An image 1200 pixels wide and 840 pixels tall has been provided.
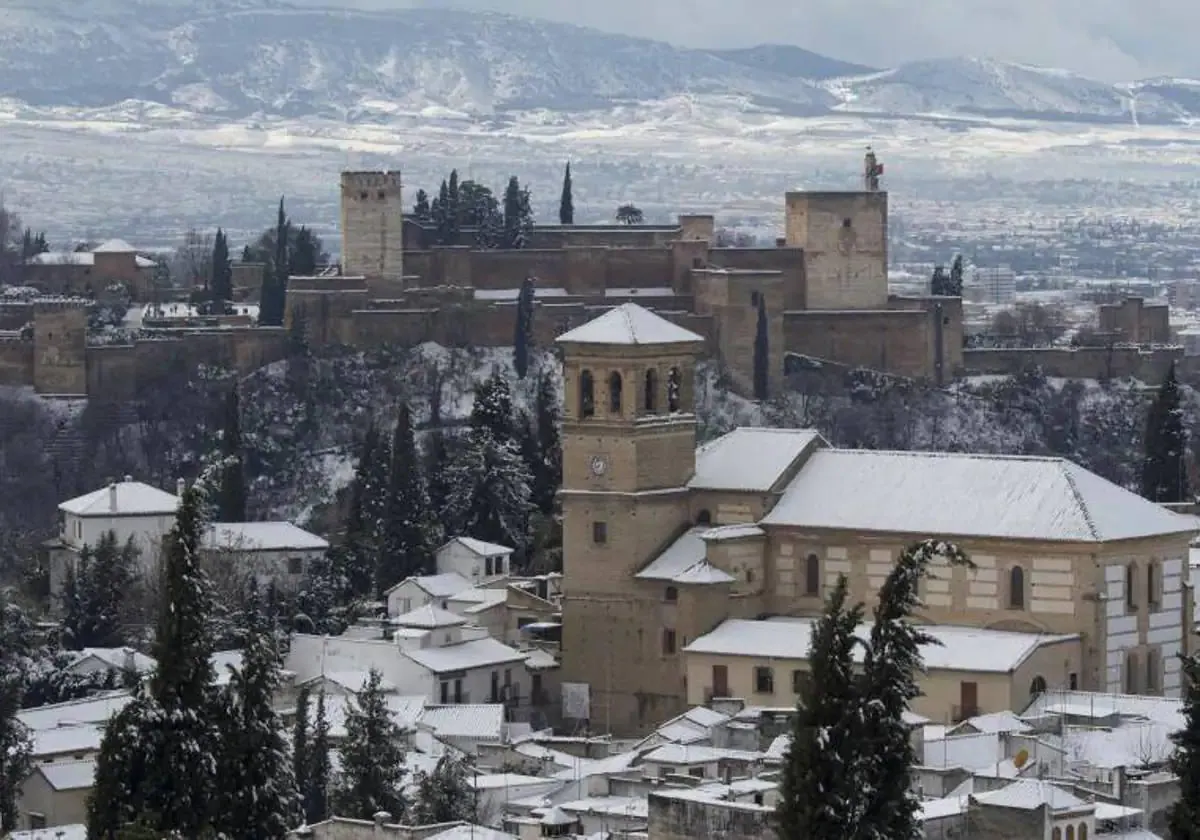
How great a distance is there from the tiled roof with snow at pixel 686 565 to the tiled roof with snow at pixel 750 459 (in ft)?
2.22

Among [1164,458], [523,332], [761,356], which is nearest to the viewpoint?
[1164,458]

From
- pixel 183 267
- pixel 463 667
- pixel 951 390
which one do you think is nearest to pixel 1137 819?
pixel 463 667

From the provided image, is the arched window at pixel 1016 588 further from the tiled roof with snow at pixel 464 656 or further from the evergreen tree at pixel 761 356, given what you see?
the evergreen tree at pixel 761 356

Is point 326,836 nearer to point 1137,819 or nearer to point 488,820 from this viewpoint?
point 488,820

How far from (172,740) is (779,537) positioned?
17.1m

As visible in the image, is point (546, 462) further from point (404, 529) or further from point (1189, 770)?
point (1189, 770)

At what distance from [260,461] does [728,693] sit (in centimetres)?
2845

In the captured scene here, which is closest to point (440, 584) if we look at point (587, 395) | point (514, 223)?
point (587, 395)

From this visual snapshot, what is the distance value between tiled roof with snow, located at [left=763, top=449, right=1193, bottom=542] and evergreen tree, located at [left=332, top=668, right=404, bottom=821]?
8.39 meters

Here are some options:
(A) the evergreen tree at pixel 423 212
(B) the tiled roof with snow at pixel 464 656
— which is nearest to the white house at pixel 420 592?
(B) the tiled roof with snow at pixel 464 656

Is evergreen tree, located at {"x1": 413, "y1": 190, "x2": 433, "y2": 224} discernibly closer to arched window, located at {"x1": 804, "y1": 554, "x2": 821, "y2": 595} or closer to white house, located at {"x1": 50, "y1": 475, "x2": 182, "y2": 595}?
white house, located at {"x1": 50, "y1": 475, "x2": 182, "y2": 595}

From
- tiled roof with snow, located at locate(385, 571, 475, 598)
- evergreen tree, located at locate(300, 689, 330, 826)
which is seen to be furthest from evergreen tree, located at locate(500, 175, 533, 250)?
evergreen tree, located at locate(300, 689, 330, 826)

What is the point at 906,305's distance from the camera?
280ft

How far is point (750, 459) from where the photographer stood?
5372 centimetres
